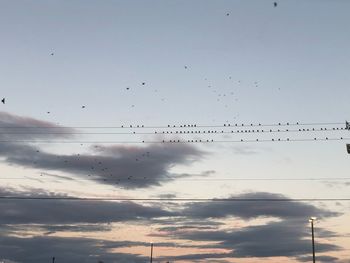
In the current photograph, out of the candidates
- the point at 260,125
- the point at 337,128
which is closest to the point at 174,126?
the point at 260,125

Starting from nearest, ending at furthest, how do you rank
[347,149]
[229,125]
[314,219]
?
[229,125]
[347,149]
[314,219]

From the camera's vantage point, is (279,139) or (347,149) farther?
(347,149)

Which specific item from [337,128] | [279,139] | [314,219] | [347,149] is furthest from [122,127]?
[314,219]

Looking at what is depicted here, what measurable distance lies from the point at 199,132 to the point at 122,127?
4.24 m

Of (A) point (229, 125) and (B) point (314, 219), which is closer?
(A) point (229, 125)

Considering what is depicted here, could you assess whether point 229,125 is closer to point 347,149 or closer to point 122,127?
point 122,127

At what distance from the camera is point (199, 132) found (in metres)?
27.0

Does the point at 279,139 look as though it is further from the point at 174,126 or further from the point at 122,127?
the point at 122,127

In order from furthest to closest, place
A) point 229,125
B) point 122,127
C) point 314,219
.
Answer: point 314,219, point 122,127, point 229,125

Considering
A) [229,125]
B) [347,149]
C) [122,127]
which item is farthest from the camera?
[347,149]

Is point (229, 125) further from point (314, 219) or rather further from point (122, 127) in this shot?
point (314, 219)

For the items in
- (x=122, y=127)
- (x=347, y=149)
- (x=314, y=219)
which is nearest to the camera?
(x=122, y=127)

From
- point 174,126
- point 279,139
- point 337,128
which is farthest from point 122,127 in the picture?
point 337,128

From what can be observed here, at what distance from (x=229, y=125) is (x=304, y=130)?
4.77 m
